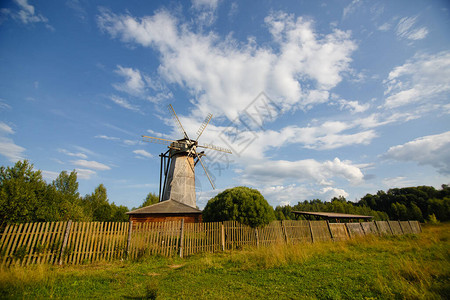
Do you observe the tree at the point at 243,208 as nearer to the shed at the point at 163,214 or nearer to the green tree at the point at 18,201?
the shed at the point at 163,214

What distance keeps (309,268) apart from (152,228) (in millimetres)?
7749

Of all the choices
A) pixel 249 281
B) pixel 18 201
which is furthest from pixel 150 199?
pixel 249 281

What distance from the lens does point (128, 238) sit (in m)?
9.02

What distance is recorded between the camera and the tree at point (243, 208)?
1198 centimetres

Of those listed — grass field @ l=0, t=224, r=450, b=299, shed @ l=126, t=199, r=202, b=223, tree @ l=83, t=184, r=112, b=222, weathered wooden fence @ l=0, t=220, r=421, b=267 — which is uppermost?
tree @ l=83, t=184, r=112, b=222

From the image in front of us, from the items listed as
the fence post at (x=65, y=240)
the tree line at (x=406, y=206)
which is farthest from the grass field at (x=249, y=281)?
the tree line at (x=406, y=206)

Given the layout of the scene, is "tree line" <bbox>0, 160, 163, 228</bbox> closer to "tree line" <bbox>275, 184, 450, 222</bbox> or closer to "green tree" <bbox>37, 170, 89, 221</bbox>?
"green tree" <bbox>37, 170, 89, 221</bbox>

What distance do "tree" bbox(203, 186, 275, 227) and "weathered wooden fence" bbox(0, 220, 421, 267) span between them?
52cm

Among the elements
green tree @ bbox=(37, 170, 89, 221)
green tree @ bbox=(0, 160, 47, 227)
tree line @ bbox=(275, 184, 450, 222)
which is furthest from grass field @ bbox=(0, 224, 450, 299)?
tree line @ bbox=(275, 184, 450, 222)

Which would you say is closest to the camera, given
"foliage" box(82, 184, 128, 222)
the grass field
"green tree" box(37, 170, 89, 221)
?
the grass field

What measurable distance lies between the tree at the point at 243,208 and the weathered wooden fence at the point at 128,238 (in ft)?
1.71

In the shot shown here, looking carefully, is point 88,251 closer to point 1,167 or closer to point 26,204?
point 26,204

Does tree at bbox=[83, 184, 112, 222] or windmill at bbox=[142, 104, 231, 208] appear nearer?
windmill at bbox=[142, 104, 231, 208]

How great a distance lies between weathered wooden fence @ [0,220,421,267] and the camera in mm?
7188
